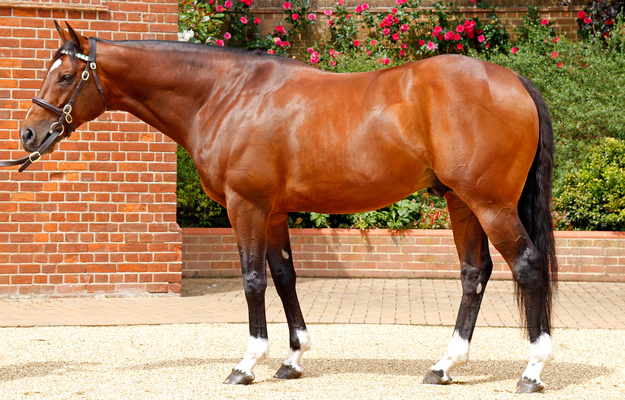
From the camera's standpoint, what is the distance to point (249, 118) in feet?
15.7

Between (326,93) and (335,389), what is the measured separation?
185 cm

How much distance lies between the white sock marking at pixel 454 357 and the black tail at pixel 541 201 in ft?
1.54

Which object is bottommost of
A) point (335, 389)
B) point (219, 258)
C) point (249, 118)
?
point (219, 258)

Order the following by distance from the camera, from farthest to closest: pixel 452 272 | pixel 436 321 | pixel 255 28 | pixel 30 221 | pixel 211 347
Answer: pixel 255 28 < pixel 452 272 < pixel 30 221 < pixel 436 321 < pixel 211 347

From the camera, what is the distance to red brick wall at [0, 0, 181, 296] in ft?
26.9

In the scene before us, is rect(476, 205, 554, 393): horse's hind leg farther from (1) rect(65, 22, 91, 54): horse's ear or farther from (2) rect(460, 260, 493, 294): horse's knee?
(1) rect(65, 22, 91, 54): horse's ear

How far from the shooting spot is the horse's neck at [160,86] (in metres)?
4.94

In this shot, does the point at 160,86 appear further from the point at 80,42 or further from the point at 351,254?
the point at 351,254

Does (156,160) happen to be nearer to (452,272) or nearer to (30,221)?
(30,221)

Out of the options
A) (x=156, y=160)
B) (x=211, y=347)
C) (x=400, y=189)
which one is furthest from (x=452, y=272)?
(x=400, y=189)

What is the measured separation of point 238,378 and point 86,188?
14.1 feet

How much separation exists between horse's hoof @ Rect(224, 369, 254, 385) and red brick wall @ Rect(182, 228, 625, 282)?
5.14 metres

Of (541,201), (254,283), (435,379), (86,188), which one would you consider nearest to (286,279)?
(254,283)

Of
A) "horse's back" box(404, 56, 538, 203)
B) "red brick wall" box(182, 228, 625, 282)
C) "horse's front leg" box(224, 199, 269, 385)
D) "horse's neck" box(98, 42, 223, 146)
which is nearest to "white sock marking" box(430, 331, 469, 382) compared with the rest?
"horse's back" box(404, 56, 538, 203)
